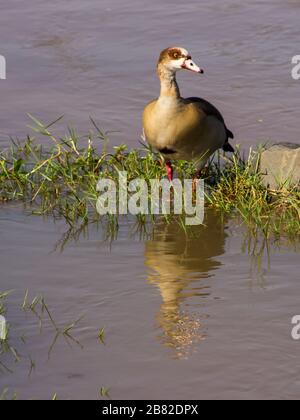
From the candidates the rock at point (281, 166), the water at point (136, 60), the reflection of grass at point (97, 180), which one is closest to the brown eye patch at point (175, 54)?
the reflection of grass at point (97, 180)

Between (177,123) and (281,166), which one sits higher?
(177,123)

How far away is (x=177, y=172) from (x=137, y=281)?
7.05 feet

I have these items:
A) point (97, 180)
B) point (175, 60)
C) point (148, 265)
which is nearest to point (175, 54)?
point (175, 60)

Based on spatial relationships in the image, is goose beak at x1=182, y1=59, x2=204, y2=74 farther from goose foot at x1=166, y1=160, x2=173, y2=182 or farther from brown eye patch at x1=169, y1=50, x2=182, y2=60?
goose foot at x1=166, y1=160, x2=173, y2=182

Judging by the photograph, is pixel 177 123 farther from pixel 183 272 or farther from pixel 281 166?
pixel 183 272

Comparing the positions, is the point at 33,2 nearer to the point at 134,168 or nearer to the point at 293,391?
the point at 134,168

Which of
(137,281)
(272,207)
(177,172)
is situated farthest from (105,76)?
(137,281)

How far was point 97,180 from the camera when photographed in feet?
25.6

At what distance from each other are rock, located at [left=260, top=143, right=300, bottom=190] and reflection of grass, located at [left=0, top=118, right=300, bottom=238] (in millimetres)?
89

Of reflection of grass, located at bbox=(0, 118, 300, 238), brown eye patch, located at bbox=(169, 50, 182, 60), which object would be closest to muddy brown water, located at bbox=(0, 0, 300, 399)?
reflection of grass, located at bbox=(0, 118, 300, 238)

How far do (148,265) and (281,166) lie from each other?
5.03 ft

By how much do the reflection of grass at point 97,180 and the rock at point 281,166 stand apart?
89 millimetres

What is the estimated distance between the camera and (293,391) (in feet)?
16.4

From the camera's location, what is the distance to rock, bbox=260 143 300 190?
7.66m
